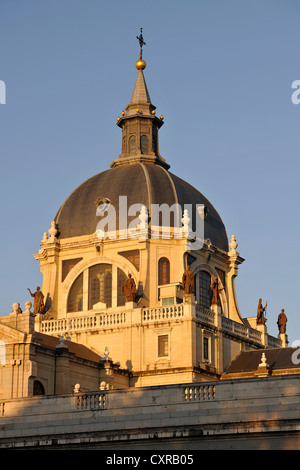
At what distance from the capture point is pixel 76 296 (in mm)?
90000

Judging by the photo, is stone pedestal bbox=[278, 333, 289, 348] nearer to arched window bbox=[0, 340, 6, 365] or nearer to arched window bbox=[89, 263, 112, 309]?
arched window bbox=[89, 263, 112, 309]

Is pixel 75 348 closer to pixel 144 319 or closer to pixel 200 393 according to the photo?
pixel 144 319

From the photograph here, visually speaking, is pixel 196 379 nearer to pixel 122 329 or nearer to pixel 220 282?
pixel 122 329

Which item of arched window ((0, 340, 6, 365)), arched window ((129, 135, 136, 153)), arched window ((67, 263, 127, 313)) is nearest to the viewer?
arched window ((0, 340, 6, 365))

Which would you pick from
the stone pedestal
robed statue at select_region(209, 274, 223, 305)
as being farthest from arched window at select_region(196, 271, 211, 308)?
the stone pedestal

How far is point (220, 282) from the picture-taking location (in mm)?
93438

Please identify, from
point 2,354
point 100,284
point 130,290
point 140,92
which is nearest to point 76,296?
point 100,284

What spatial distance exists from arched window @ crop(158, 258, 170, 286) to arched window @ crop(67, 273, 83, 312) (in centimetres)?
733

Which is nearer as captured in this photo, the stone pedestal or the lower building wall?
the lower building wall

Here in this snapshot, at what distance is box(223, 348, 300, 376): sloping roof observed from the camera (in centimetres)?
7975

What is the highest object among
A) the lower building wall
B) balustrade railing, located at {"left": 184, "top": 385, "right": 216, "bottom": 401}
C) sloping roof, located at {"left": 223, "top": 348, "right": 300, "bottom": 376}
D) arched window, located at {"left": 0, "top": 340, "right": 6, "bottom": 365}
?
sloping roof, located at {"left": 223, "top": 348, "right": 300, "bottom": 376}

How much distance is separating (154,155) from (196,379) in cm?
2680

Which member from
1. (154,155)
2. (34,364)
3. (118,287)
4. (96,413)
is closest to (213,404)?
(96,413)

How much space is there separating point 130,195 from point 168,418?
164 ft
